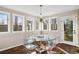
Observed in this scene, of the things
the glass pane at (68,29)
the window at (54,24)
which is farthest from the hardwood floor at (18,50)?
the glass pane at (68,29)

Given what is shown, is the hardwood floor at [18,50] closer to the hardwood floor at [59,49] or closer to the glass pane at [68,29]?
the hardwood floor at [59,49]

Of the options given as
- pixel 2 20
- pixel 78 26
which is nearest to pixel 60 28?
pixel 78 26

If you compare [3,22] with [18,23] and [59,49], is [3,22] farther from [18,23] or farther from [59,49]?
[59,49]

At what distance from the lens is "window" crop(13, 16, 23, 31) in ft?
6.93

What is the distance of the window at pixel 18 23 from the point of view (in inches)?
83.1

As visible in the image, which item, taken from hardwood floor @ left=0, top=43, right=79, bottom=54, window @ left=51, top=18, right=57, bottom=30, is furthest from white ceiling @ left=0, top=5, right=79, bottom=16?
hardwood floor @ left=0, top=43, right=79, bottom=54

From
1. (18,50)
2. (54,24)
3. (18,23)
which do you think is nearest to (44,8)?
(54,24)

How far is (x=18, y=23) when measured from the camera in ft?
7.00
